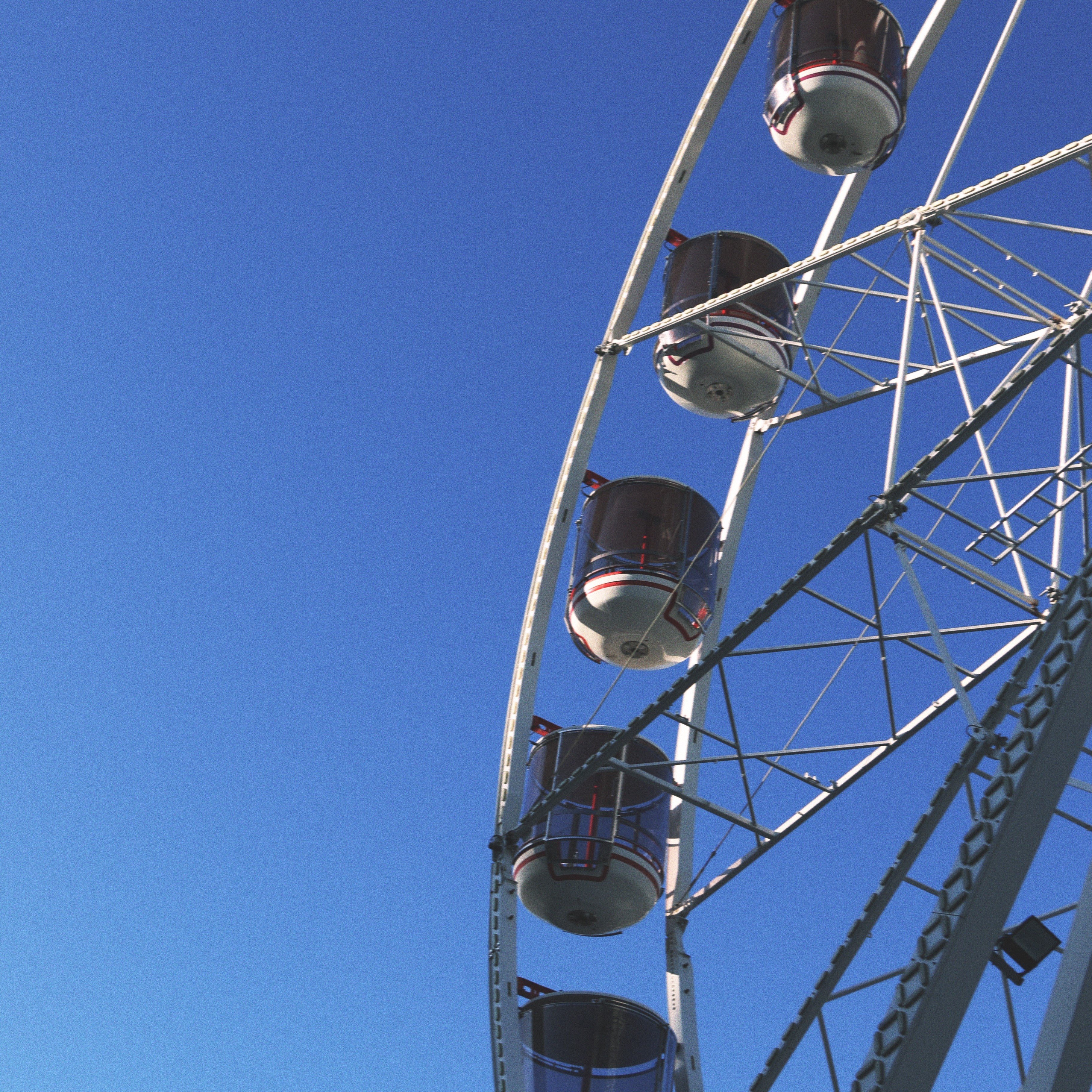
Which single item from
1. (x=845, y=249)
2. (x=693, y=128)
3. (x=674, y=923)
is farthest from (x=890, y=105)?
(x=674, y=923)

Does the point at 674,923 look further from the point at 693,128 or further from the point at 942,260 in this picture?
the point at 693,128

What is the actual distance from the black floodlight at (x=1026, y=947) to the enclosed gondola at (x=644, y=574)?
25.1ft

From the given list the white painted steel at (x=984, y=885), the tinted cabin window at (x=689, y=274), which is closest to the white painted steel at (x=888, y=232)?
the tinted cabin window at (x=689, y=274)

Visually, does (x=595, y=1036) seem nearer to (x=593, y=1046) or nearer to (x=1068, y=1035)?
(x=593, y=1046)

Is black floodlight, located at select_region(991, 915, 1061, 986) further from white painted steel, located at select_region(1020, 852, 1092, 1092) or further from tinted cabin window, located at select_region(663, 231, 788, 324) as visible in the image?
tinted cabin window, located at select_region(663, 231, 788, 324)

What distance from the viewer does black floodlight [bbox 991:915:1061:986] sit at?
31.1 ft

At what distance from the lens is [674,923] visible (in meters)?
17.2

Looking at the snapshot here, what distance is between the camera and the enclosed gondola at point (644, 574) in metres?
16.8

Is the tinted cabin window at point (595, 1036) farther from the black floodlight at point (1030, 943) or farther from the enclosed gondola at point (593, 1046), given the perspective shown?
the black floodlight at point (1030, 943)

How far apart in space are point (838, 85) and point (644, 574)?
6550mm

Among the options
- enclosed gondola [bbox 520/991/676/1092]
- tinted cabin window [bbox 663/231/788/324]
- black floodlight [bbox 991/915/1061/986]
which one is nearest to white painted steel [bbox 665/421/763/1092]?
enclosed gondola [bbox 520/991/676/1092]

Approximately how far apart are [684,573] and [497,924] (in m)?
4.46

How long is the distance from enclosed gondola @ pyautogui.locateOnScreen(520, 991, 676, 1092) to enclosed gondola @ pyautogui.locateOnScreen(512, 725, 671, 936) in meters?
1.36

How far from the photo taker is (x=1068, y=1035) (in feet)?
24.5
